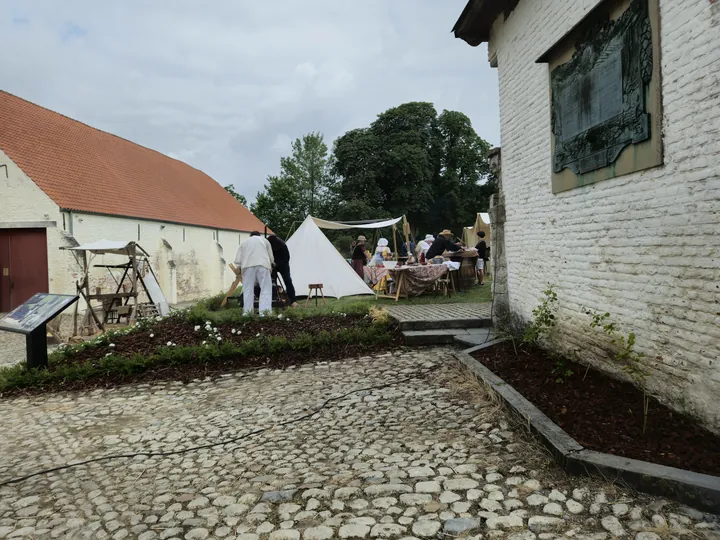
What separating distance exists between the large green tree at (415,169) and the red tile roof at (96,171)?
955cm

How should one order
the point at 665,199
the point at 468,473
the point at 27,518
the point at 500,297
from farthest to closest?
the point at 500,297
the point at 665,199
the point at 468,473
the point at 27,518

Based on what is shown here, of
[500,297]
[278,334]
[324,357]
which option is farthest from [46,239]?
[500,297]

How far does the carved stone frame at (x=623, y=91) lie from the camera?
3.81 m

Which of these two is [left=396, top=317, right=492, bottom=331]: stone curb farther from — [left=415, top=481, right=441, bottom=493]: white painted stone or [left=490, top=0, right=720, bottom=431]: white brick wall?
[left=415, top=481, right=441, bottom=493]: white painted stone

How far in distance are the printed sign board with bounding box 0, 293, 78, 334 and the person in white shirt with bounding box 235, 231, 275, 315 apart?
3.42m

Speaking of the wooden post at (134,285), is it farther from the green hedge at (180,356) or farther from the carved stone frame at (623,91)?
the carved stone frame at (623,91)

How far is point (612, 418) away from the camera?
367 cm

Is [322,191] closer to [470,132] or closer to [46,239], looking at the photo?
[470,132]

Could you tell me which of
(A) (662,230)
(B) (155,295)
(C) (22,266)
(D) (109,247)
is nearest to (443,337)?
(A) (662,230)

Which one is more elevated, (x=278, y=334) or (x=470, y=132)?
(x=470, y=132)

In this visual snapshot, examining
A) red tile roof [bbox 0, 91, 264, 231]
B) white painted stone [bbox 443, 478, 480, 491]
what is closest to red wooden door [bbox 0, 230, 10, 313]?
red tile roof [bbox 0, 91, 264, 231]

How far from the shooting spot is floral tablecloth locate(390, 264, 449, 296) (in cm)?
1109

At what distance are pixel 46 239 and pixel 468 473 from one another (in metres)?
15.2

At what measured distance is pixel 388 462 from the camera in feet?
11.4
